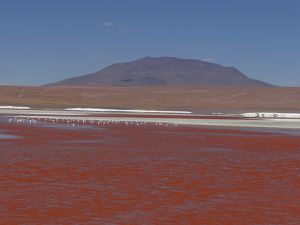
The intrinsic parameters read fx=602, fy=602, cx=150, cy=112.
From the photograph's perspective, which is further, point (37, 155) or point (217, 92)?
point (217, 92)

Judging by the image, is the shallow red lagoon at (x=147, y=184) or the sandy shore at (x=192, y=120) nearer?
the shallow red lagoon at (x=147, y=184)

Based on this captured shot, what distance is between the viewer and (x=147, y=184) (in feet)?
51.6

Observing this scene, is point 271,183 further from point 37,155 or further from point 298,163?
point 37,155

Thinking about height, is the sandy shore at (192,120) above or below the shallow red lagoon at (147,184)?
above

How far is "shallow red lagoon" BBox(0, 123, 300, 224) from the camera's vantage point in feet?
39.4

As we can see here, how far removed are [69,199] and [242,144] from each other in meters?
17.4

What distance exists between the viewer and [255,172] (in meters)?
18.7

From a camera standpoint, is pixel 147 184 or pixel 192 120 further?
pixel 192 120

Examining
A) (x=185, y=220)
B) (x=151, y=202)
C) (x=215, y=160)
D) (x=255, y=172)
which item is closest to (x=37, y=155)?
(x=215, y=160)

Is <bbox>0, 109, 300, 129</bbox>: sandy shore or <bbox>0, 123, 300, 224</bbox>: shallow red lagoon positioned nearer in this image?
<bbox>0, 123, 300, 224</bbox>: shallow red lagoon

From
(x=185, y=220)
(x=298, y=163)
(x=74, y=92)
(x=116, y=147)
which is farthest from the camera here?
(x=74, y=92)

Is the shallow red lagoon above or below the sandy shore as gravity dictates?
below

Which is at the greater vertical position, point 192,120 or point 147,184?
point 192,120

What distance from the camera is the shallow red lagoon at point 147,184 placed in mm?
12023
